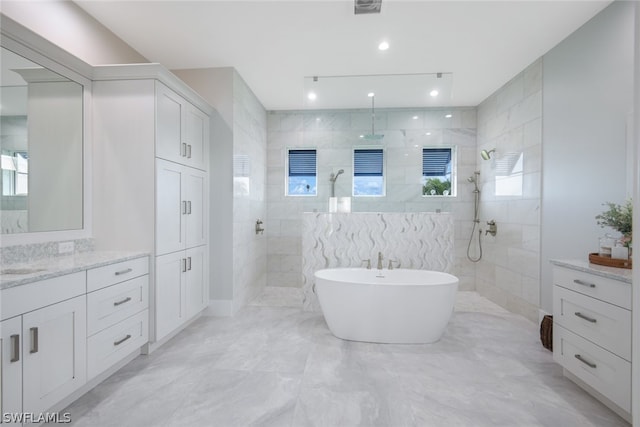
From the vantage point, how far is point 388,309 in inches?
98.1

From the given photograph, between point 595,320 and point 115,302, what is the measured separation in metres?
3.02

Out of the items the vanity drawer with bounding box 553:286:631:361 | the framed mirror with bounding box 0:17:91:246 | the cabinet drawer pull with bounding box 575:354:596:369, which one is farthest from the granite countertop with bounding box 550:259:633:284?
the framed mirror with bounding box 0:17:91:246

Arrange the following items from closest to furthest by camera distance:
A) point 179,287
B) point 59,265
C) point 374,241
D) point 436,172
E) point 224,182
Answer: point 59,265 → point 179,287 → point 224,182 → point 374,241 → point 436,172

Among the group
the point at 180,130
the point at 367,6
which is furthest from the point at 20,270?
the point at 367,6

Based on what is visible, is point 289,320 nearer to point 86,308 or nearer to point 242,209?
point 242,209

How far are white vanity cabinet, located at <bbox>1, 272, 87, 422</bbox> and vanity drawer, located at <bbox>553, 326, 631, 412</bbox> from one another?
298cm

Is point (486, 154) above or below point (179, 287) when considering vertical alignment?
above

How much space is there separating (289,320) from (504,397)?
78.3 inches

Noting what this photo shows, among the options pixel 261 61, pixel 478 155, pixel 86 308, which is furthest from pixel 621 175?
pixel 86 308

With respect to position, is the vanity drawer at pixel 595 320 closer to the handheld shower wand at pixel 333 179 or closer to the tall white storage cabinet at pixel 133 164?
the handheld shower wand at pixel 333 179

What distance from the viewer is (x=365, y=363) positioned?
2.23m

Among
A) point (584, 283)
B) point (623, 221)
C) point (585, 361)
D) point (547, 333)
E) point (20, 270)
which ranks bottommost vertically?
point (547, 333)

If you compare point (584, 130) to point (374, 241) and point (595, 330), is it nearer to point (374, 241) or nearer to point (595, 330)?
point (595, 330)

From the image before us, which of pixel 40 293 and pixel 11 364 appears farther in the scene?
pixel 40 293
